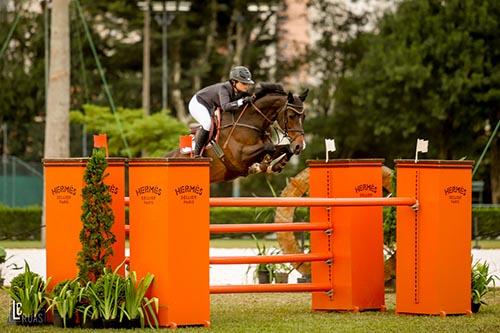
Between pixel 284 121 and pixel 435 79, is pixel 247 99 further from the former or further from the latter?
pixel 435 79

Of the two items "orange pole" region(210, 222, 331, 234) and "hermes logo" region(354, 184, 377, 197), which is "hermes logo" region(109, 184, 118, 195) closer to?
"orange pole" region(210, 222, 331, 234)

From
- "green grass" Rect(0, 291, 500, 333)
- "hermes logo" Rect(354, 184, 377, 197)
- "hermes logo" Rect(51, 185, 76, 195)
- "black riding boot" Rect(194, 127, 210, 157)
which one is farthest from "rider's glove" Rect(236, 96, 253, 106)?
"hermes logo" Rect(51, 185, 76, 195)

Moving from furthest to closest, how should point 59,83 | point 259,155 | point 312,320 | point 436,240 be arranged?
point 59,83 < point 259,155 < point 436,240 < point 312,320

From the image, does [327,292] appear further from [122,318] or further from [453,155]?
[453,155]

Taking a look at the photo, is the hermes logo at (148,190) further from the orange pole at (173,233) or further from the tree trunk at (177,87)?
the tree trunk at (177,87)

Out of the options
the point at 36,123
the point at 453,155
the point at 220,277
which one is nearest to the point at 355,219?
the point at 220,277

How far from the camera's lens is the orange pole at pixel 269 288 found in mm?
13586

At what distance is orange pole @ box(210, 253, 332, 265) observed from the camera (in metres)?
13.8

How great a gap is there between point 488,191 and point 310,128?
8.11 metres

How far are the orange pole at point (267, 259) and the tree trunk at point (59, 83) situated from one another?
16.6m

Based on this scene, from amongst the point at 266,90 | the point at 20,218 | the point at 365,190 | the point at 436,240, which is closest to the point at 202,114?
the point at 266,90

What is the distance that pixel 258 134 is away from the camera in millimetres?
19641

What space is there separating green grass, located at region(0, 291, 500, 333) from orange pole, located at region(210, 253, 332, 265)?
516 millimetres

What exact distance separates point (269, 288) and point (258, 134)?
585 centimetres
